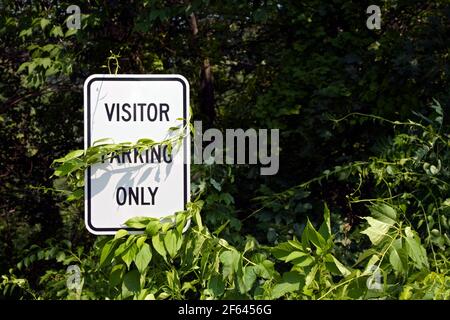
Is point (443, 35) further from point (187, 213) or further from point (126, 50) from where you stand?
point (187, 213)

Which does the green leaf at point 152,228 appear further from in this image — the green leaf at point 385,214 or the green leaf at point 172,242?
the green leaf at point 385,214

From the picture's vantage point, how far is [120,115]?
2256 mm

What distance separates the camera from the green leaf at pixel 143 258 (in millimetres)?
2012

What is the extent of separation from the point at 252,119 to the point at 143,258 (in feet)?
9.64

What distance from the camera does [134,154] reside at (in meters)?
2.21

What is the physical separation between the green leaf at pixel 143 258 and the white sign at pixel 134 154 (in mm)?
190

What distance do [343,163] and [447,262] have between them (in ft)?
6.02

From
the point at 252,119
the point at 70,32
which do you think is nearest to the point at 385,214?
the point at 252,119

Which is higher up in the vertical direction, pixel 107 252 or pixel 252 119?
pixel 252 119

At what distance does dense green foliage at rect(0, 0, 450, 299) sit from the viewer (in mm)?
3248

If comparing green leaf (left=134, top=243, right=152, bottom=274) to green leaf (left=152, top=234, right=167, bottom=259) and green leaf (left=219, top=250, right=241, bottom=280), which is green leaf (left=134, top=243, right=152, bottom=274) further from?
green leaf (left=219, top=250, right=241, bottom=280)

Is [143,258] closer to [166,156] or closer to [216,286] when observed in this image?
[216,286]

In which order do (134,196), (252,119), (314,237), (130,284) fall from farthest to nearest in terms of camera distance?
(252,119)
(134,196)
(130,284)
(314,237)
